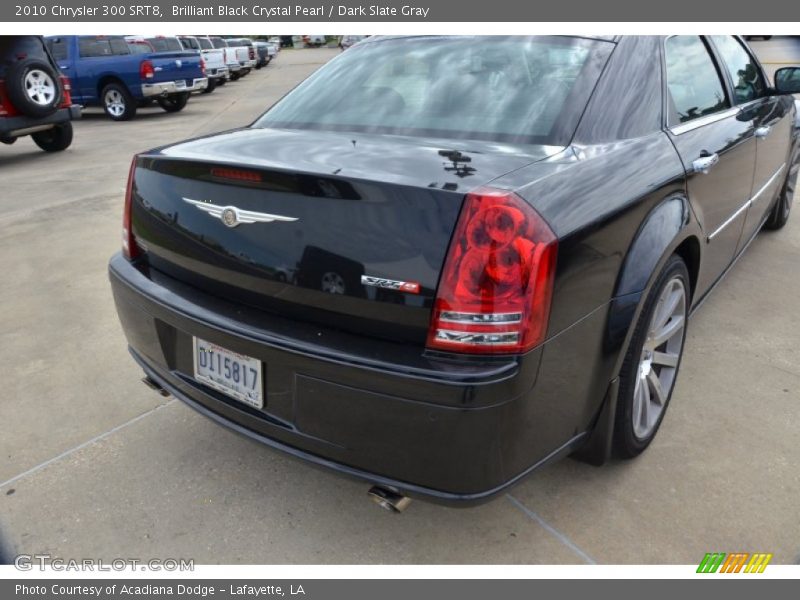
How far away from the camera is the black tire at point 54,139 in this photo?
9.95 metres

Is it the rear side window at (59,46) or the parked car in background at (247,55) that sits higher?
the rear side window at (59,46)

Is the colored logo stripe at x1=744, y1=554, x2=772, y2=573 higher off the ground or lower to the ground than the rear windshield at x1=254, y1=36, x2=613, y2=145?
lower

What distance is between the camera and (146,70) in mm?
13227

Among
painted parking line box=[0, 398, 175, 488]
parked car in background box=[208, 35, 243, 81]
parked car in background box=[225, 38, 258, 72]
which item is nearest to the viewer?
painted parking line box=[0, 398, 175, 488]

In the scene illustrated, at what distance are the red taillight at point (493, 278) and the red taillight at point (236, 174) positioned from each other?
2.19 ft

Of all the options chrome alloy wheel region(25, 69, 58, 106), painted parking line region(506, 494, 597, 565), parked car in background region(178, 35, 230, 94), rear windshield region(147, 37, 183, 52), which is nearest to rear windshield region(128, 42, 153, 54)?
rear windshield region(147, 37, 183, 52)

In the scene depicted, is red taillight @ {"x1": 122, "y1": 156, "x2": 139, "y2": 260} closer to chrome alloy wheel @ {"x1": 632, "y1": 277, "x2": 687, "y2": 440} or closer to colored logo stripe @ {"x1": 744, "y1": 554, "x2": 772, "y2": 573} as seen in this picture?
chrome alloy wheel @ {"x1": 632, "y1": 277, "x2": 687, "y2": 440}

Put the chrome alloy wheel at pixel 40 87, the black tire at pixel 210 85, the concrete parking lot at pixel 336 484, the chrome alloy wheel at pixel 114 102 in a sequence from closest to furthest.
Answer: the concrete parking lot at pixel 336 484 → the chrome alloy wheel at pixel 40 87 → the chrome alloy wheel at pixel 114 102 → the black tire at pixel 210 85

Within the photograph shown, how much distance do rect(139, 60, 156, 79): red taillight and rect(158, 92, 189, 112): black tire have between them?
1.32 meters

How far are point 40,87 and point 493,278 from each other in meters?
9.32

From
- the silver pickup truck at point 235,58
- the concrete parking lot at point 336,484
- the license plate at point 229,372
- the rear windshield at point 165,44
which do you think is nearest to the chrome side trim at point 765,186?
the concrete parking lot at point 336,484

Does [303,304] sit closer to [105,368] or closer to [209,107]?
[105,368]
